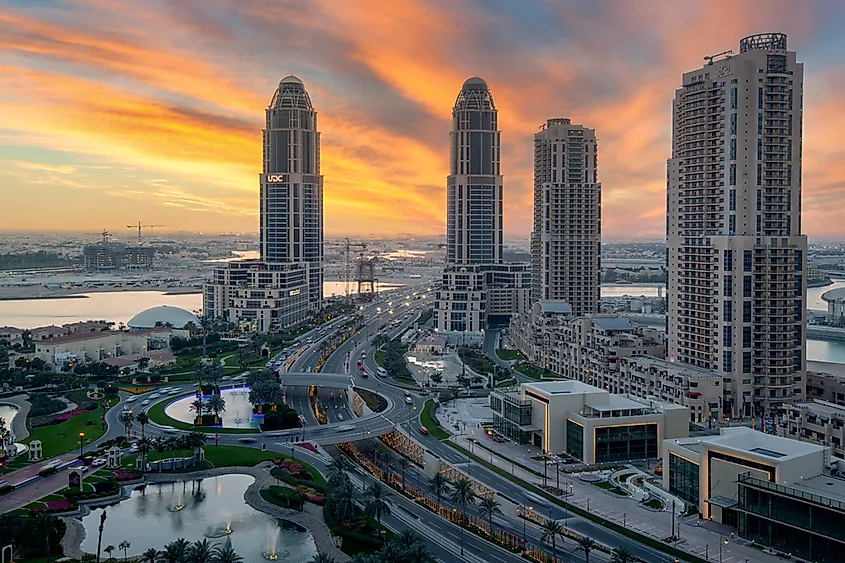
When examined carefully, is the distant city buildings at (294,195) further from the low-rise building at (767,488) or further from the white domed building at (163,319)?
the low-rise building at (767,488)

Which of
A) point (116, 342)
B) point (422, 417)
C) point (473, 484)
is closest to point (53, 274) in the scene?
point (116, 342)

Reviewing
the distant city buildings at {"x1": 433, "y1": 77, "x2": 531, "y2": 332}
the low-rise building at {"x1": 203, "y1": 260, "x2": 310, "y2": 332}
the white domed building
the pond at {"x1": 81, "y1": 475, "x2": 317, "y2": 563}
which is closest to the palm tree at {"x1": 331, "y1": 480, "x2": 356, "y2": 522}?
the pond at {"x1": 81, "y1": 475, "x2": 317, "y2": 563}

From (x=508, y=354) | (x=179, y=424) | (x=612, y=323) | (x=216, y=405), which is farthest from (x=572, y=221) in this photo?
(x=179, y=424)

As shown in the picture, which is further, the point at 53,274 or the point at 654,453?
the point at 53,274

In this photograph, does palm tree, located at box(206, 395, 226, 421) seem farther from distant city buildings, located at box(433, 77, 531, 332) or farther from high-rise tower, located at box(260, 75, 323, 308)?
high-rise tower, located at box(260, 75, 323, 308)

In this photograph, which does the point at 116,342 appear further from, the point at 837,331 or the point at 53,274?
the point at 53,274

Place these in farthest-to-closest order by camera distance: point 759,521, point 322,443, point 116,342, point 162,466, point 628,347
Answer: point 116,342, point 628,347, point 322,443, point 162,466, point 759,521

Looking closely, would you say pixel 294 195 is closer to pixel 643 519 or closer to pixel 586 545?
pixel 643 519
